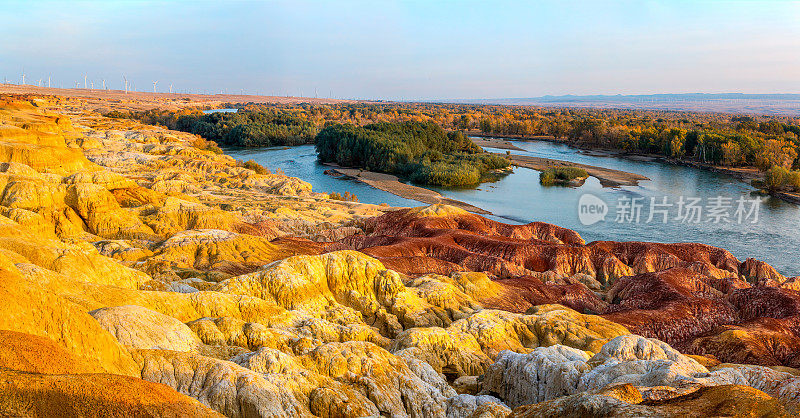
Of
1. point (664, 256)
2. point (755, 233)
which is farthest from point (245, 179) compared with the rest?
point (755, 233)

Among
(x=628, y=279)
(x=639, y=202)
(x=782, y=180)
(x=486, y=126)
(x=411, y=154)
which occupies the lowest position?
(x=639, y=202)

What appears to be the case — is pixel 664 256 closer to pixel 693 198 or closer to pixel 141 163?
pixel 693 198

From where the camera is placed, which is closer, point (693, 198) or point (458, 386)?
point (458, 386)

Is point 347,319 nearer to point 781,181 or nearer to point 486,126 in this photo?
point 781,181

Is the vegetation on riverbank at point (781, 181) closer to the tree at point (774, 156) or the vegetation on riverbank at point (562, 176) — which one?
the tree at point (774, 156)

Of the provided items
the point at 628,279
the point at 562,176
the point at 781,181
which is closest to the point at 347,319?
the point at 628,279

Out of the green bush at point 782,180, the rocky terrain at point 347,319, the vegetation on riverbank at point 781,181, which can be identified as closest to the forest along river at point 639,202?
the vegetation on riverbank at point 781,181
